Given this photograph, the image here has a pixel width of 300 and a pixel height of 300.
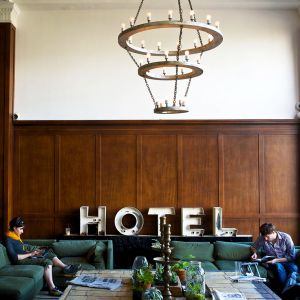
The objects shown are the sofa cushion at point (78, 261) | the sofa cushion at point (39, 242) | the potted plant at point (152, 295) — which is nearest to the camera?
the potted plant at point (152, 295)

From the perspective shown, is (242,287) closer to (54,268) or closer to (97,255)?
(97,255)

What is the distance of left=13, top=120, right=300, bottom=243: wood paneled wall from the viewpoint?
7930mm

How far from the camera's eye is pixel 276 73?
8109mm

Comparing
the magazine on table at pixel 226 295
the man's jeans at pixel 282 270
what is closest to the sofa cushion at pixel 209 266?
the man's jeans at pixel 282 270

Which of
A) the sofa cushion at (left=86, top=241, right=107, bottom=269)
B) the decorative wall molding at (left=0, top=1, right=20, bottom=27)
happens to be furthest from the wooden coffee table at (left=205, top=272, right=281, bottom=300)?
the decorative wall molding at (left=0, top=1, right=20, bottom=27)

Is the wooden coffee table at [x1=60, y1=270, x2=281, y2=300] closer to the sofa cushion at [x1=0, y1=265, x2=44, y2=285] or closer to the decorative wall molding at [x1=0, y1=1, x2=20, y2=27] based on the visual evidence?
the sofa cushion at [x1=0, y1=265, x2=44, y2=285]

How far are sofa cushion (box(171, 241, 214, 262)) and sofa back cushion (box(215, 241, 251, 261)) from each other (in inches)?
4.8

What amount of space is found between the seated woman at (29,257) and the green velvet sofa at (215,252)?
1.56 metres

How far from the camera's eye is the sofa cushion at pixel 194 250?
6.90 m

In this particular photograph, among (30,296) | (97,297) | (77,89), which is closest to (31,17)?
(77,89)

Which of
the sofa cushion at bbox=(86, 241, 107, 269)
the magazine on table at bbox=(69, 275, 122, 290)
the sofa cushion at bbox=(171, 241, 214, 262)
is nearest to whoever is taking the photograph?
the magazine on table at bbox=(69, 275, 122, 290)

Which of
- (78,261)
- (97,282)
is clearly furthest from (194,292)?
(78,261)

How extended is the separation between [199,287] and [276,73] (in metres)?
5.29

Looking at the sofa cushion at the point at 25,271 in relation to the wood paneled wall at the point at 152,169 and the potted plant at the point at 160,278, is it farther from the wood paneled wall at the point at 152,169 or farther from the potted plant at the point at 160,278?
the potted plant at the point at 160,278
